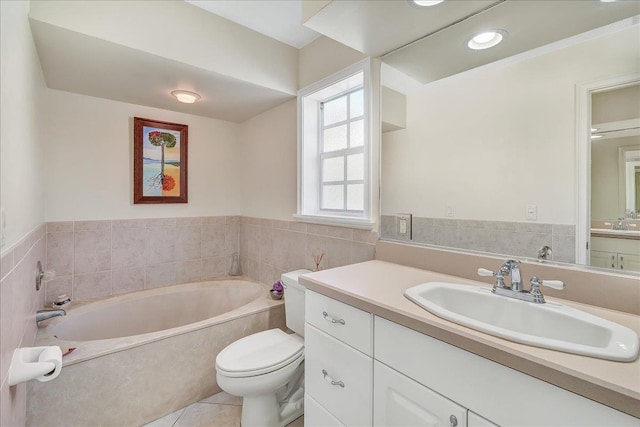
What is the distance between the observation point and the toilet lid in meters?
1.44

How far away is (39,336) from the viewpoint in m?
1.69

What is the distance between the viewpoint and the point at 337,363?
3.79 ft

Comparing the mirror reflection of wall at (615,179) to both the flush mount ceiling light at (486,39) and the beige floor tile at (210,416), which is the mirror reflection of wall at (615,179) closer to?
the flush mount ceiling light at (486,39)

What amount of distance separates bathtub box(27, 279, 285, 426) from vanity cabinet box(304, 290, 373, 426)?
35.2 inches

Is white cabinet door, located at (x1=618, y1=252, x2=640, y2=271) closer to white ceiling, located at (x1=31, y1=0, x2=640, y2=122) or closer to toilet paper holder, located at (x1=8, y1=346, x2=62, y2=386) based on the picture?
white ceiling, located at (x1=31, y1=0, x2=640, y2=122)

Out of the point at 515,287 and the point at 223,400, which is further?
the point at 223,400

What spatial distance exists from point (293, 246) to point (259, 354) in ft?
3.14

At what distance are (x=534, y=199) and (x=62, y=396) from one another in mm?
2401

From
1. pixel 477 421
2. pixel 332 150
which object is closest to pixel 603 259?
pixel 477 421

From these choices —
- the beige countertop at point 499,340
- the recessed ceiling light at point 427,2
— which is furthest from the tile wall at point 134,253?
the recessed ceiling light at point 427,2

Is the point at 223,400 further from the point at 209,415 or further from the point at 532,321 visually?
the point at 532,321

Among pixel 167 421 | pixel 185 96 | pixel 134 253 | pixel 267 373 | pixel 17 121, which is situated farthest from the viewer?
pixel 134 253

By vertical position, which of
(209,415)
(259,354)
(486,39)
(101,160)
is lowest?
(209,415)

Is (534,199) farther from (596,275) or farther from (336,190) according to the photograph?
(336,190)
